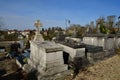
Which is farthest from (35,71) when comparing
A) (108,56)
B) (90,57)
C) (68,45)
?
(108,56)

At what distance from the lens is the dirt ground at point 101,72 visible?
6914 millimetres

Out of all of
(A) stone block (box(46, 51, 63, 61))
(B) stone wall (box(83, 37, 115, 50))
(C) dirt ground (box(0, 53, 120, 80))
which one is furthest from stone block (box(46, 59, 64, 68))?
(B) stone wall (box(83, 37, 115, 50))

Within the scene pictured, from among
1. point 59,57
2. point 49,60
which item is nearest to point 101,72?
point 59,57

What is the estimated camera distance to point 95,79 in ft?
22.1

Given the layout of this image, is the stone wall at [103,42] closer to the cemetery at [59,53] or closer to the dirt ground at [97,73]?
the cemetery at [59,53]

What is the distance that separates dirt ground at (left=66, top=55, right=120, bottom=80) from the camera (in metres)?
6.91

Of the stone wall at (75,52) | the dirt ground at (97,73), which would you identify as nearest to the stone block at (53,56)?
the dirt ground at (97,73)

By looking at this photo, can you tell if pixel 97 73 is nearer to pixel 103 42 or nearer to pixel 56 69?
pixel 56 69

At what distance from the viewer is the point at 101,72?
7.50m

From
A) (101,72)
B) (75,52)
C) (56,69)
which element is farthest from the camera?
(75,52)

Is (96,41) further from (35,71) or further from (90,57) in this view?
(35,71)

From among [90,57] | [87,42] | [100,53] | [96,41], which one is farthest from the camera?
[87,42]

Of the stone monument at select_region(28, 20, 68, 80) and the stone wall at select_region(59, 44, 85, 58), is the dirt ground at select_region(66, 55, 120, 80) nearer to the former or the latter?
the stone monument at select_region(28, 20, 68, 80)

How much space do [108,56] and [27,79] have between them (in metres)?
6.12
